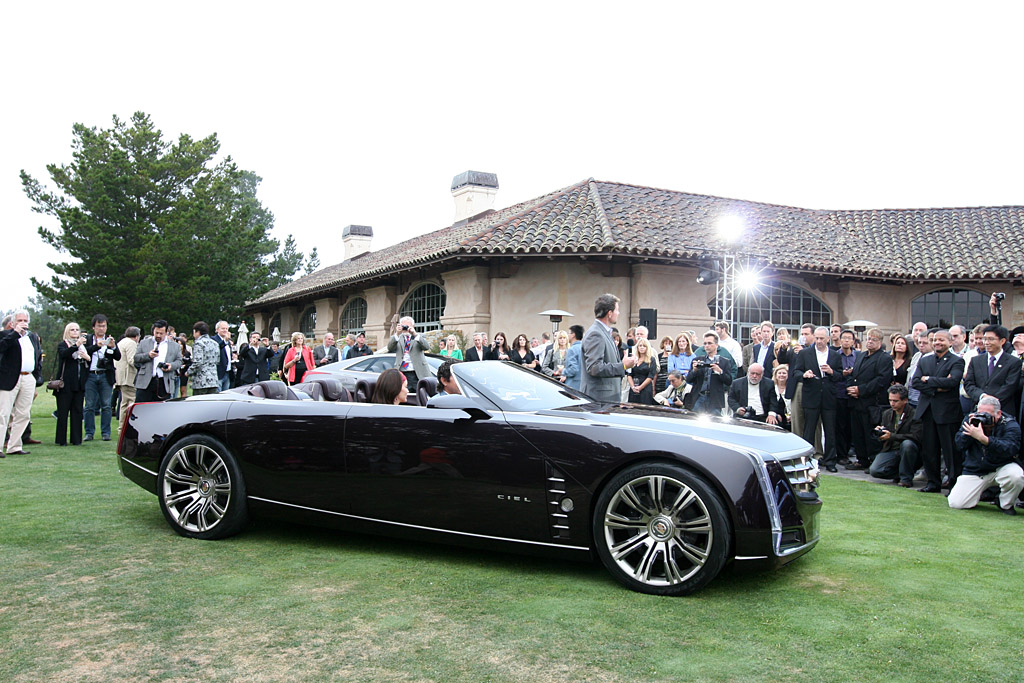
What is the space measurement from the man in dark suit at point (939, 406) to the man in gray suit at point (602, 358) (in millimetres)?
3374

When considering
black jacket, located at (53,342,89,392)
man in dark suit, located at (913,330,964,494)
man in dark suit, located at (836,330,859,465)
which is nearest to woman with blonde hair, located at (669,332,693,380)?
man in dark suit, located at (836,330,859,465)

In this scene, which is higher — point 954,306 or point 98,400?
point 954,306

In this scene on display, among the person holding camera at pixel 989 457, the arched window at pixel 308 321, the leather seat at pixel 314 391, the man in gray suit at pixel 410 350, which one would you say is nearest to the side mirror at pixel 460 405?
the leather seat at pixel 314 391

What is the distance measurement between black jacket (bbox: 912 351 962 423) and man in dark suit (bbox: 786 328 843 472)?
1774 mm

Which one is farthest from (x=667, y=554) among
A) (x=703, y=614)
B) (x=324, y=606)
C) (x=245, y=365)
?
(x=245, y=365)

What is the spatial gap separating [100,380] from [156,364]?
156cm

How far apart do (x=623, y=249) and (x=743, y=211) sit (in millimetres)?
8674

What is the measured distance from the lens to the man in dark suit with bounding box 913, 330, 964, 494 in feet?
26.1

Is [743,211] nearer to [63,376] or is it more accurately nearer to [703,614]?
[63,376]

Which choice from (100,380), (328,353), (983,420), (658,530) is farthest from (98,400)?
(983,420)

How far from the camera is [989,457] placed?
23.2 ft

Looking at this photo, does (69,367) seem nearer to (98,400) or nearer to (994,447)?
(98,400)

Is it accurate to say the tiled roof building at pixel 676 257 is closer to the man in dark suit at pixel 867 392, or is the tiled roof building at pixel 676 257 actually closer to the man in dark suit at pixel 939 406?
the man in dark suit at pixel 867 392

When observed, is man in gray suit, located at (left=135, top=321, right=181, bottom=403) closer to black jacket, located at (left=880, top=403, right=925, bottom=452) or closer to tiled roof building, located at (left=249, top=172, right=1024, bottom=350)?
tiled roof building, located at (left=249, top=172, right=1024, bottom=350)
